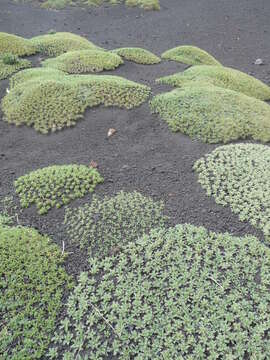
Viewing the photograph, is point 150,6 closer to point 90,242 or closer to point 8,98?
point 8,98

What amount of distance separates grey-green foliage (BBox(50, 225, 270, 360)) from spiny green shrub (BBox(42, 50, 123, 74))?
7.34m

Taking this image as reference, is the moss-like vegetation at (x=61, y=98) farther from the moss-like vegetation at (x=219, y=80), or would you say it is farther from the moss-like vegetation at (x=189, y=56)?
the moss-like vegetation at (x=189, y=56)

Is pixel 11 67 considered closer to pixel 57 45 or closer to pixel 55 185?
pixel 57 45

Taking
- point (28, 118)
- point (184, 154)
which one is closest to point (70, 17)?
point (28, 118)

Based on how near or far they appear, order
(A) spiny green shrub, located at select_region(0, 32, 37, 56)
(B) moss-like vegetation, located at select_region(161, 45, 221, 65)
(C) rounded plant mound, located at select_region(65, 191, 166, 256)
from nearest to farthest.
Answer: (C) rounded plant mound, located at select_region(65, 191, 166, 256), (A) spiny green shrub, located at select_region(0, 32, 37, 56), (B) moss-like vegetation, located at select_region(161, 45, 221, 65)

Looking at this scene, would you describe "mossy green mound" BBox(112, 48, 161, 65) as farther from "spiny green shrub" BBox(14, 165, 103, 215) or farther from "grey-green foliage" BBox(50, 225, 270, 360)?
"grey-green foliage" BBox(50, 225, 270, 360)

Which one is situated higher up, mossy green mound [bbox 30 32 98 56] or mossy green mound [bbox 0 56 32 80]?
mossy green mound [bbox 30 32 98 56]

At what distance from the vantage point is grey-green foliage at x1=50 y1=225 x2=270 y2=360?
12.0ft

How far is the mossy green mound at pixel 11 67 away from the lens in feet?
33.0

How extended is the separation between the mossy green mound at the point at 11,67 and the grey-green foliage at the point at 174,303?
7.92m

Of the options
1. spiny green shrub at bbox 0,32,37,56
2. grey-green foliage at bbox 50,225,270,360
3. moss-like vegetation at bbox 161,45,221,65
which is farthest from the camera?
moss-like vegetation at bbox 161,45,221,65

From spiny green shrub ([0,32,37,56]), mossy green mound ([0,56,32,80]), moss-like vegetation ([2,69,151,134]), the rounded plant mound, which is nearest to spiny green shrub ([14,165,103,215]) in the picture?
the rounded plant mound

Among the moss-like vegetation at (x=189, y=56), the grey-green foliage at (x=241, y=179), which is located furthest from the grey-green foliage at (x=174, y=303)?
the moss-like vegetation at (x=189, y=56)

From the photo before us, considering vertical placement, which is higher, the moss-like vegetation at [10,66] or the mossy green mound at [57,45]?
the mossy green mound at [57,45]
